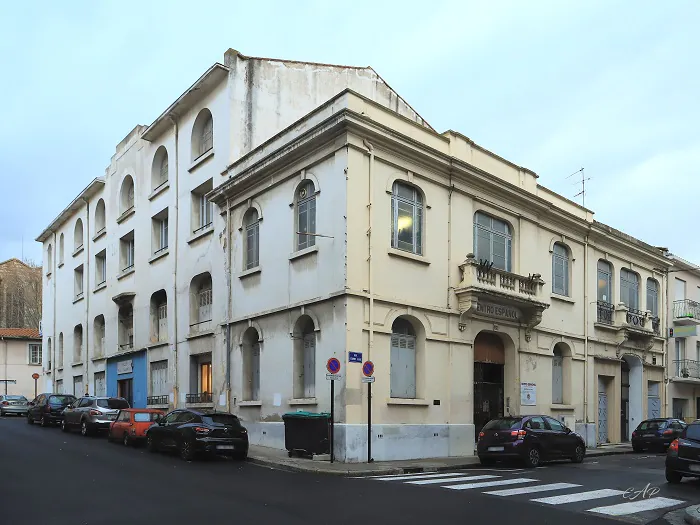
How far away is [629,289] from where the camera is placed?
33.7 meters

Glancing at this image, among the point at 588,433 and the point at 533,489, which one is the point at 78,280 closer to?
the point at 588,433

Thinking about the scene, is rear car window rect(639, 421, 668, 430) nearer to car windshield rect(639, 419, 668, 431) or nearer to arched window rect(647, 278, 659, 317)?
car windshield rect(639, 419, 668, 431)

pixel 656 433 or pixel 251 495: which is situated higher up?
pixel 251 495

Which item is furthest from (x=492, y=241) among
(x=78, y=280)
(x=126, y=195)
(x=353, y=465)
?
(x=78, y=280)

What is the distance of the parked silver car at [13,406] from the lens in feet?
136

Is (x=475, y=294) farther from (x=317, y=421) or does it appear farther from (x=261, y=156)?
(x=261, y=156)

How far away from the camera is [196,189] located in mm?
28141

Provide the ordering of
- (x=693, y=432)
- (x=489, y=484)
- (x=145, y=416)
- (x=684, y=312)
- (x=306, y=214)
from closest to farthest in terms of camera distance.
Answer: (x=489, y=484)
(x=693, y=432)
(x=306, y=214)
(x=145, y=416)
(x=684, y=312)

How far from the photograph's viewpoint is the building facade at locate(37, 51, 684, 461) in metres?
19.8

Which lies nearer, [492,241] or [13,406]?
[492,241]

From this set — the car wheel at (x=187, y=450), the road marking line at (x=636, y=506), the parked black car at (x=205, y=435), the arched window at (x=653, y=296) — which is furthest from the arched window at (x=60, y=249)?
the road marking line at (x=636, y=506)

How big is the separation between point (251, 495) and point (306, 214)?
429 inches

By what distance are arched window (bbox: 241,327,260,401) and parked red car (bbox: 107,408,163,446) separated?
114 inches

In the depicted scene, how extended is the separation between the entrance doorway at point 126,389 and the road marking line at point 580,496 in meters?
24.7
